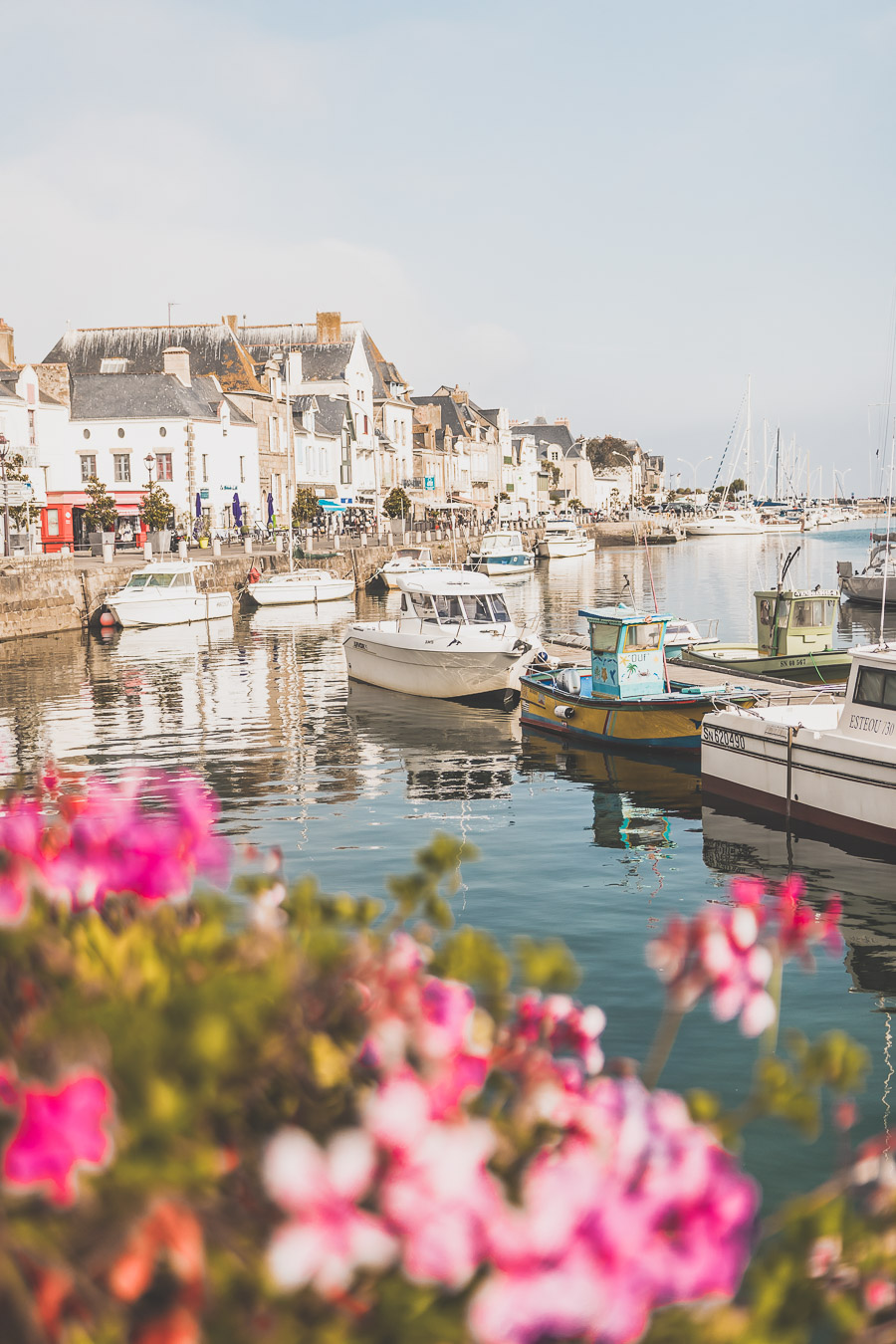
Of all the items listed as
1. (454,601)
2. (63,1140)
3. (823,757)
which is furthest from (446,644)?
(63,1140)

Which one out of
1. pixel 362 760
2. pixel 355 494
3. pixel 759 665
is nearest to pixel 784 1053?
pixel 362 760

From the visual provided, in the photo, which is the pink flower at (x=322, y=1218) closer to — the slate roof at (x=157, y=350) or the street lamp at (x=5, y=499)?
the street lamp at (x=5, y=499)

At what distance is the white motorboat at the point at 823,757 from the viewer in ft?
51.8

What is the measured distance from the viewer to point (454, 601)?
30391mm

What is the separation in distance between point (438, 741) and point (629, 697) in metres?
4.12

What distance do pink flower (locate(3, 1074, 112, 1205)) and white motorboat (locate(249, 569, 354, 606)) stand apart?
51.1 meters

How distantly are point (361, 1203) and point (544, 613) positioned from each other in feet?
170

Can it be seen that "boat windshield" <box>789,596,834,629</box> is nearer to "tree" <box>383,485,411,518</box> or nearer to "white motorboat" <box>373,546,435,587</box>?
"white motorboat" <box>373,546,435,587</box>

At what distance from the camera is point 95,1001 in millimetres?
2494

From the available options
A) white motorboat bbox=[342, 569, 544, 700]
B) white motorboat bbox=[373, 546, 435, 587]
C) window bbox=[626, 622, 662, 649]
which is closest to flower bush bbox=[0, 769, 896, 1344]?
window bbox=[626, 622, 662, 649]

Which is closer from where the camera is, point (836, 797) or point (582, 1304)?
point (582, 1304)

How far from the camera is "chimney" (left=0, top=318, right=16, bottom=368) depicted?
6078cm

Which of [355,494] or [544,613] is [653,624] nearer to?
[544,613]

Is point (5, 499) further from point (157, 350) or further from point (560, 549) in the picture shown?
point (560, 549)
